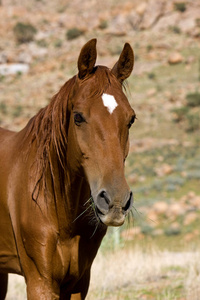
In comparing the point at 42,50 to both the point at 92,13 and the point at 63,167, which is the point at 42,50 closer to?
the point at 92,13

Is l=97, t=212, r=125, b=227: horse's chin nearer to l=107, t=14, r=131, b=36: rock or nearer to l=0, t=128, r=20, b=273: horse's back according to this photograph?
l=0, t=128, r=20, b=273: horse's back

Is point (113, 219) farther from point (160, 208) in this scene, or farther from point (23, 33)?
point (23, 33)

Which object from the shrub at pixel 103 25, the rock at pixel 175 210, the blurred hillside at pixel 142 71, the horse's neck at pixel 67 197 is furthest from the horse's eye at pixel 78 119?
the shrub at pixel 103 25

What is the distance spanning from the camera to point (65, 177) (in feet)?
11.2

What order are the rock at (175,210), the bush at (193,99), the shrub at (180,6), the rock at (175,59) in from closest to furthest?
1. the rock at (175,210)
2. the bush at (193,99)
3. the rock at (175,59)
4. the shrub at (180,6)

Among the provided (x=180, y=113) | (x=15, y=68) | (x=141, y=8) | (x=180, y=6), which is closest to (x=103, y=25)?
(x=141, y=8)

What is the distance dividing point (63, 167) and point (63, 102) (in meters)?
0.43

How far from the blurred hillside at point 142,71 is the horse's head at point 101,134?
10866mm

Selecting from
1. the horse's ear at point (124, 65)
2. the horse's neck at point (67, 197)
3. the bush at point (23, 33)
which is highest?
the bush at point (23, 33)

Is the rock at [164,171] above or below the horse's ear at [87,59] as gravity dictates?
above

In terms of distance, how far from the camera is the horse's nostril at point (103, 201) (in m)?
2.72

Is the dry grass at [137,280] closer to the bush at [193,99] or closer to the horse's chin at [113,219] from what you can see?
the horse's chin at [113,219]

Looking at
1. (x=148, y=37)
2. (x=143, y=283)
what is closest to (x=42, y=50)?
(x=148, y=37)

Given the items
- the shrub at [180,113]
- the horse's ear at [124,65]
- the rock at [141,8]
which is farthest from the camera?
the rock at [141,8]
